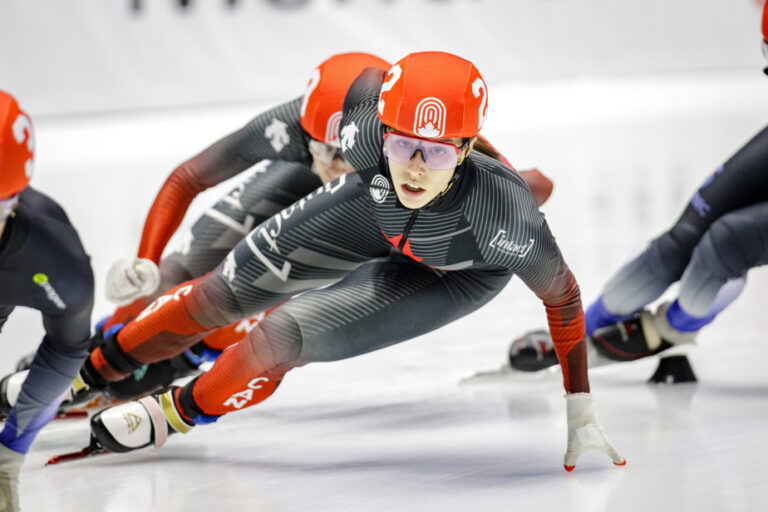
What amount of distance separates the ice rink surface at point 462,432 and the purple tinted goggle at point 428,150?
81 centimetres

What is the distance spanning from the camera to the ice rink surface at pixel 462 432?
2410 millimetres

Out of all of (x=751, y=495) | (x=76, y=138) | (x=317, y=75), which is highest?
(x=317, y=75)

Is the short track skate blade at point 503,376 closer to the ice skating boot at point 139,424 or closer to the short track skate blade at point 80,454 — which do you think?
the ice skating boot at point 139,424

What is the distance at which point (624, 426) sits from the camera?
3039 mm

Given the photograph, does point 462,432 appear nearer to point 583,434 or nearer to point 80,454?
point 583,434

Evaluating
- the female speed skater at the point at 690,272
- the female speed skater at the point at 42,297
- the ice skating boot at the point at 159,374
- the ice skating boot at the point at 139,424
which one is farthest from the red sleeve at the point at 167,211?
the female speed skater at the point at 690,272

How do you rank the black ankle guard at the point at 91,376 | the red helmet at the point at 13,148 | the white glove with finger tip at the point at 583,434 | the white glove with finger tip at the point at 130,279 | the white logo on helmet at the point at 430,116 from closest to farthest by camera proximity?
1. the red helmet at the point at 13,148
2. the white logo on helmet at the point at 430,116
3. the white glove with finger tip at the point at 583,434
4. the white glove with finger tip at the point at 130,279
5. the black ankle guard at the point at 91,376

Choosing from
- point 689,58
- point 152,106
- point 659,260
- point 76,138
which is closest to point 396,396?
point 659,260

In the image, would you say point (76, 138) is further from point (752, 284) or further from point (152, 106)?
point (752, 284)

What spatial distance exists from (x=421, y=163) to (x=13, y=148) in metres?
0.95

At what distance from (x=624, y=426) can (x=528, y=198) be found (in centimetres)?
89

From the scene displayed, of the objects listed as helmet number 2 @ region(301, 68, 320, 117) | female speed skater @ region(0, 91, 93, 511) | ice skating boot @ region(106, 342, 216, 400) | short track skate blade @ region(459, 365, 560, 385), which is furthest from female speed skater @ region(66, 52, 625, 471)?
short track skate blade @ region(459, 365, 560, 385)

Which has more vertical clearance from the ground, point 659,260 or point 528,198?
point 528,198

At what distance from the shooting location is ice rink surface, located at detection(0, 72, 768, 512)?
2.41 m
